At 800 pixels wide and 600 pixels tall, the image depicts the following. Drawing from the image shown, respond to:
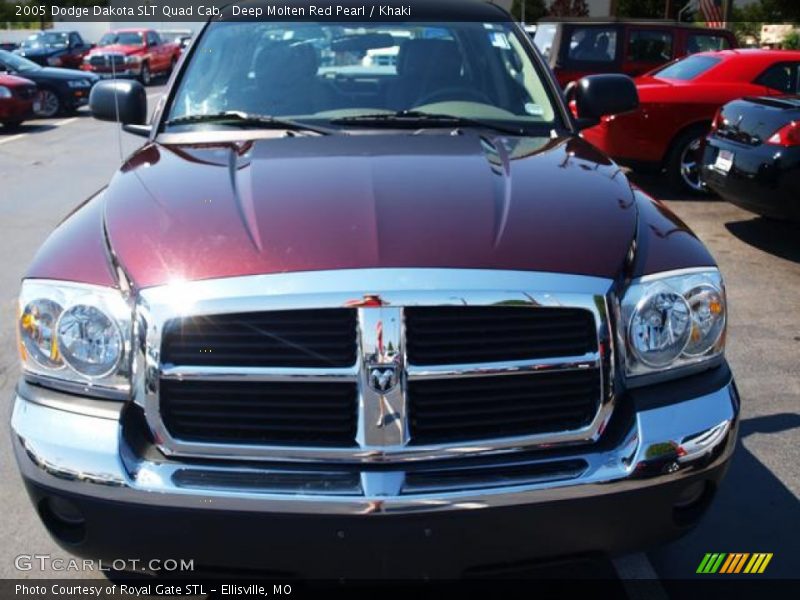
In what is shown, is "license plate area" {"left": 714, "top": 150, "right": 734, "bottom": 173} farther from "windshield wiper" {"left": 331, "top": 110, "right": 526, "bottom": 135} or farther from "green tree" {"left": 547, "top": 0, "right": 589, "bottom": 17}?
"green tree" {"left": 547, "top": 0, "right": 589, "bottom": 17}

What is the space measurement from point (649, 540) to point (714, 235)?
6.24 metres

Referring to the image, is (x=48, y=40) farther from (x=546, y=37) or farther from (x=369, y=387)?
(x=369, y=387)

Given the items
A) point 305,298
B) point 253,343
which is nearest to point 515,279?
point 305,298

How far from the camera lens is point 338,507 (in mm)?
2174

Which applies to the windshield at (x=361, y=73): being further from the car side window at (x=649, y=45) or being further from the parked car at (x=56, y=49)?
the parked car at (x=56, y=49)

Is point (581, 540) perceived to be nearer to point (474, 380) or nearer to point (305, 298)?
point (474, 380)

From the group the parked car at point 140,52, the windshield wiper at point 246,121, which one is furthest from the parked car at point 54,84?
the windshield wiper at point 246,121

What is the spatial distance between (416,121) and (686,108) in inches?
269

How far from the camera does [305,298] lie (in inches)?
86.8

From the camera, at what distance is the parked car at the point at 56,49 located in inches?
1052

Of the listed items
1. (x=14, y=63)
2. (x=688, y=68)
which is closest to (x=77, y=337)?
(x=688, y=68)

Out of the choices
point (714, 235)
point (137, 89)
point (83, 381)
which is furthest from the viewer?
point (714, 235)

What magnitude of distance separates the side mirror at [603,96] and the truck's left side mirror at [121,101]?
6.90ft

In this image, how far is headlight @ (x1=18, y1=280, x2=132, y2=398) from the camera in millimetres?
2334
